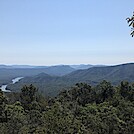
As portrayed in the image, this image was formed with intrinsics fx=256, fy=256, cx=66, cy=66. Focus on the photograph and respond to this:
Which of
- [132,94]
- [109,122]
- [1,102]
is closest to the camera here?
[109,122]

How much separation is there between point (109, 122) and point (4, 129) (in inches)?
556

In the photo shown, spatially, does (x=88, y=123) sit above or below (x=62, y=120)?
below

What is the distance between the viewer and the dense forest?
85.1 feet

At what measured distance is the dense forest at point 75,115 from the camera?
25938mm

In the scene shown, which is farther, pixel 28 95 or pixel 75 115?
pixel 28 95

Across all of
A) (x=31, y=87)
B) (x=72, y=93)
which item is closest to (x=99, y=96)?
(x=72, y=93)

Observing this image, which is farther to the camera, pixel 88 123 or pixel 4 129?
pixel 88 123

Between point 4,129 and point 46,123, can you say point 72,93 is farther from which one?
point 46,123

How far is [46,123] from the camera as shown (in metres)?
25.9

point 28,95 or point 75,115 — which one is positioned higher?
point 28,95

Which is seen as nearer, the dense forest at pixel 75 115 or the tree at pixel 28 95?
the dense forest at pixel 75 115

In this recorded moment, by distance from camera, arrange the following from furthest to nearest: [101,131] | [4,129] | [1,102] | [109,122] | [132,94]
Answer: [132,94] → [1,102] → [109,122] → [101,131] → [4,129]

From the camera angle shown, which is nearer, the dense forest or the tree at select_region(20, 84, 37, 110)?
the dense forest

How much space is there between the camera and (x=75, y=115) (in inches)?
1752
